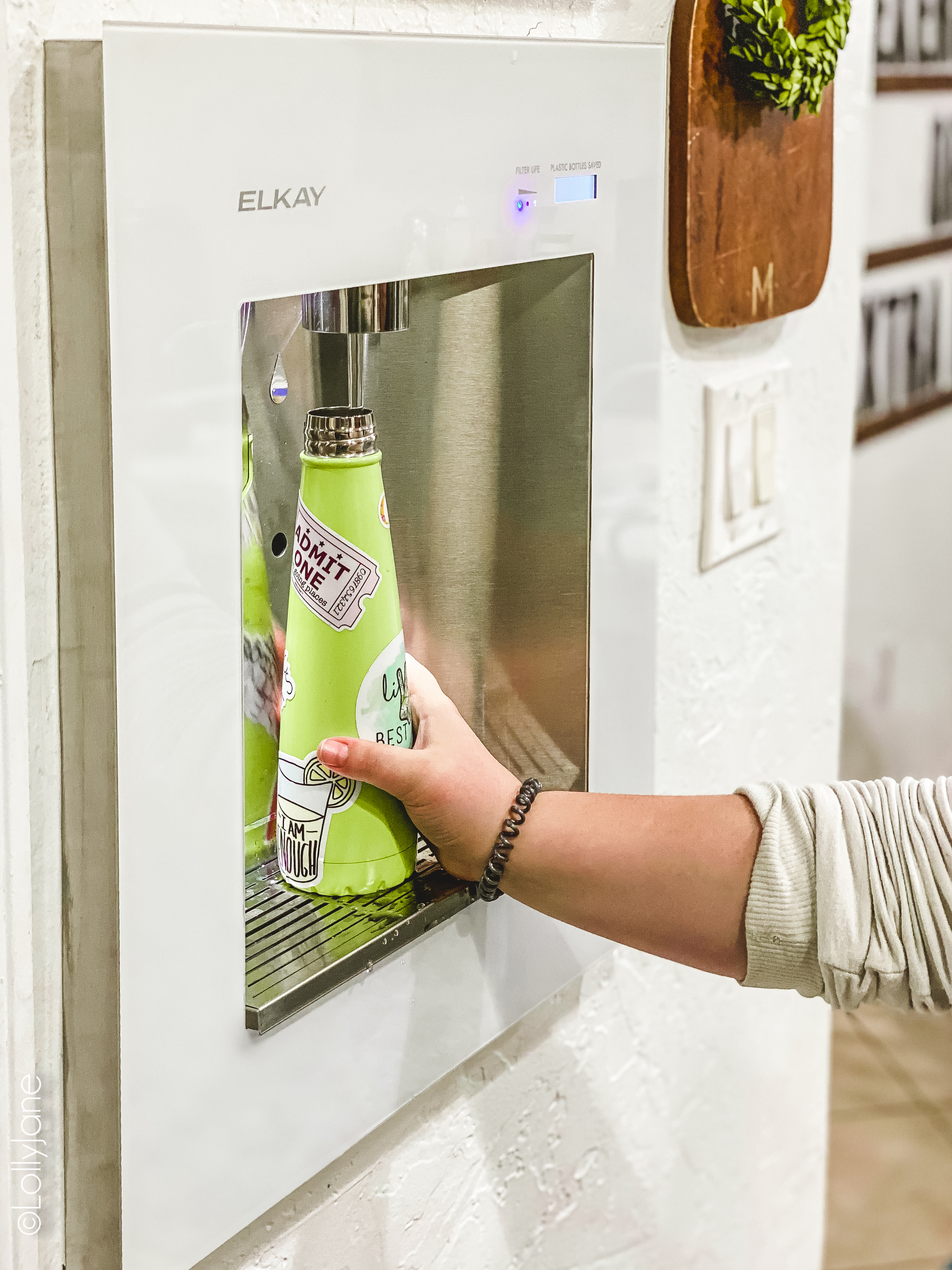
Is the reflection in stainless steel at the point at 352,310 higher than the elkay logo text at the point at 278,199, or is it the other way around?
the elkay logo text at the point at 278,199

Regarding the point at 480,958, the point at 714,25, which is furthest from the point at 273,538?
the point at 714,25

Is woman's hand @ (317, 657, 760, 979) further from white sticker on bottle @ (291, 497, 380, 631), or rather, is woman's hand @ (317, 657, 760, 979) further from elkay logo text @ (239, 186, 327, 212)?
elkay logo text @ (239, 186, 327, 212)

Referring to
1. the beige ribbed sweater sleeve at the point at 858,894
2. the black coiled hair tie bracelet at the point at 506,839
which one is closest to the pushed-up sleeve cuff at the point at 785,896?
the beige ribbed sweater sleeve at the point at 858,894

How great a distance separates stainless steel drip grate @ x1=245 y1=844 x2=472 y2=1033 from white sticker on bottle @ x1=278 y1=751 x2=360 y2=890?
0.04 ft

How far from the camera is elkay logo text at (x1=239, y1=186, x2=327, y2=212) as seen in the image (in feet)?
1.42

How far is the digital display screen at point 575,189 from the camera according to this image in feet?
1.90

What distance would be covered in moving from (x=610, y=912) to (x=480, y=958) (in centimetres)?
8

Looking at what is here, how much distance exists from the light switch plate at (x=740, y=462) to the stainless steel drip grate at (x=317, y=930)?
311 mm

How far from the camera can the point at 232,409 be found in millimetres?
450

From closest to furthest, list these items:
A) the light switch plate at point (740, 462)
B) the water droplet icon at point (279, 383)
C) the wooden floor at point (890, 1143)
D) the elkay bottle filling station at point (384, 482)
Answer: the elkay bottle filling station at point (384, 482), the water droplet icon at point (279, 383), the light switch plate at point (740, 462), the wooden floor at point (890, 1143)

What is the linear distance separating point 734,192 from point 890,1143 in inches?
71.7

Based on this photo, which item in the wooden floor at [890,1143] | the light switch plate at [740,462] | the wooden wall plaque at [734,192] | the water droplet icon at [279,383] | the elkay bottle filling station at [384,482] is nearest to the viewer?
the elkay bottle filling station at [384,482]

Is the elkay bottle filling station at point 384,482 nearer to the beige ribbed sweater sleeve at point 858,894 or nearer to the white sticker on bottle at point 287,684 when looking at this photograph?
the white sticker on bottle at point 287,684

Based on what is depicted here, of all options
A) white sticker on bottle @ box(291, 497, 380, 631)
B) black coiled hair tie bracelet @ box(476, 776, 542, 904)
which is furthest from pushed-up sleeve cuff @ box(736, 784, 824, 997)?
white sticker on bottle @ box(291, 497, 380, 631)
